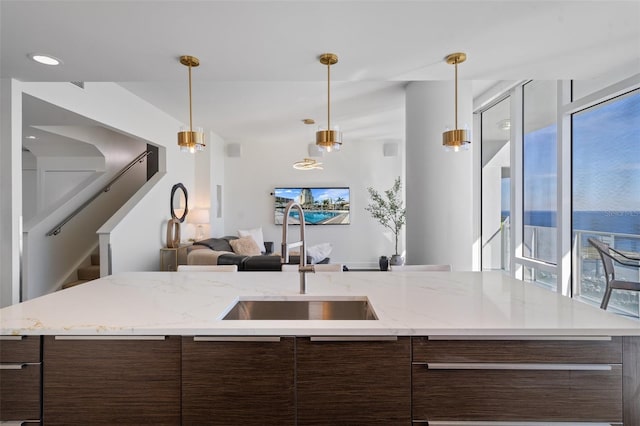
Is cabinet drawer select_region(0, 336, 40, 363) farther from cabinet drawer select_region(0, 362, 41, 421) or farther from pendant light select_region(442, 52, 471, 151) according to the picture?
pendant light select_region(442, 52, 471, 151)

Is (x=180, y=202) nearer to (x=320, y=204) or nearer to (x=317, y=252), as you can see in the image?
(x=317, y=252)

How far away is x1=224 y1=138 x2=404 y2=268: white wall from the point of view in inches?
278

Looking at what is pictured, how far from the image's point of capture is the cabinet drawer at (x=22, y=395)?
1.18 metres

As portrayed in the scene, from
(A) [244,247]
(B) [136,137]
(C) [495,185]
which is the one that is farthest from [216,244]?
(C) [495,185]

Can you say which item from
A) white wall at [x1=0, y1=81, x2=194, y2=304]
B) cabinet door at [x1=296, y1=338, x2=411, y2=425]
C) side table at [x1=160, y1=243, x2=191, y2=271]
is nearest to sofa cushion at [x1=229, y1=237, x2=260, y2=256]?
side table at [x1=160, y1=243, x2=191, y2=271]

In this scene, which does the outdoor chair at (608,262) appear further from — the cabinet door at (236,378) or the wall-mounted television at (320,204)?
the wall-mounted television at (320,204)

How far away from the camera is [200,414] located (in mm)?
1162

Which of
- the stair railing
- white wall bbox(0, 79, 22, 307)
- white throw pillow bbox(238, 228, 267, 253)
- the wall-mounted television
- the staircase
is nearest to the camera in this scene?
white wall bbox(0, 79, 22, 307)

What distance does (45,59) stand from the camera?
7.50ft

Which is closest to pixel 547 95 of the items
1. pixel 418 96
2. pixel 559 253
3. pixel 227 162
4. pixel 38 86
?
pixel 418 96

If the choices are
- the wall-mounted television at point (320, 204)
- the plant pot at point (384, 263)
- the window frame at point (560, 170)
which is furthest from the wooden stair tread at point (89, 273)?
the window frame at point (560, 170)

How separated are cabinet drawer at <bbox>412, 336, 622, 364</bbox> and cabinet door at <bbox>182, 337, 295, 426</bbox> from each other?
496mm

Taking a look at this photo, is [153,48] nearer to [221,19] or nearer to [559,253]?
[221,19]

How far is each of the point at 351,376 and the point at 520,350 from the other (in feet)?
2.05
